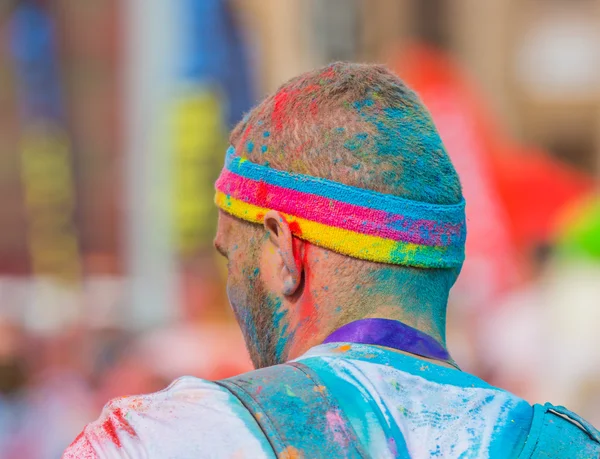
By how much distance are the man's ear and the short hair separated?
0.30ft

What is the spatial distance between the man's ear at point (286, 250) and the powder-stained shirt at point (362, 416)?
0.43 feet

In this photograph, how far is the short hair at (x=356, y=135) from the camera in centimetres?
182

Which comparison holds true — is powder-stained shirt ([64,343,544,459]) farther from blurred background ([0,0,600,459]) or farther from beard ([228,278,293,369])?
blurred background ([0,0,600,459])

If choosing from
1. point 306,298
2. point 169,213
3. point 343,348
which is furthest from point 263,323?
point 169,213

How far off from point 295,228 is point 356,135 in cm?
19

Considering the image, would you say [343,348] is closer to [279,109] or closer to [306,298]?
[306,298]

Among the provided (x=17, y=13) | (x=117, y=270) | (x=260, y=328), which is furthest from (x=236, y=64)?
(x=260, y=328)

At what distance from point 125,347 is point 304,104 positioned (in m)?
5.85

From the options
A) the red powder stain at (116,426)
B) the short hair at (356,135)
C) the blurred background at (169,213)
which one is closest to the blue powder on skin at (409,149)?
the short hair at (356,135)

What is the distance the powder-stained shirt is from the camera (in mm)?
1598

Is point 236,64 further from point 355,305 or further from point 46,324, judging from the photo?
point 355,305

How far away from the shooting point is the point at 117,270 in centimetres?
1368

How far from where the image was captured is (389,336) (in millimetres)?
1801

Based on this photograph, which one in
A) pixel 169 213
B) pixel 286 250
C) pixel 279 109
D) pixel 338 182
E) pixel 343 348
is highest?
pixel 279 109
